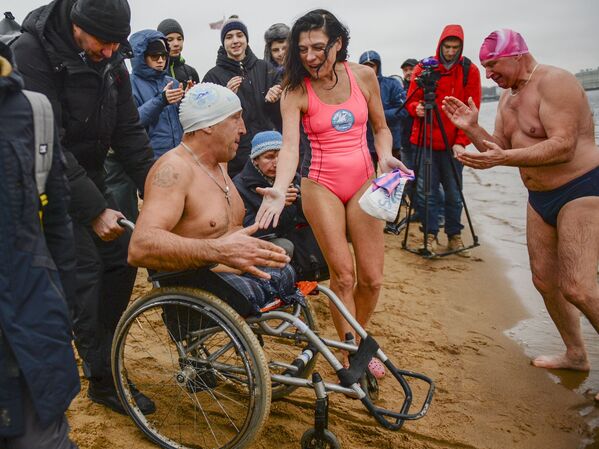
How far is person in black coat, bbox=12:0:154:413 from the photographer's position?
254cm

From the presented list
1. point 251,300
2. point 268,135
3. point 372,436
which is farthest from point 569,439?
point 268,135

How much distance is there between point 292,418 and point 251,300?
87 cm

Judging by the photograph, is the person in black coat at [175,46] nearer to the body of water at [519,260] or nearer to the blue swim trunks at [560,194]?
the blue swim trunks at [560,194]

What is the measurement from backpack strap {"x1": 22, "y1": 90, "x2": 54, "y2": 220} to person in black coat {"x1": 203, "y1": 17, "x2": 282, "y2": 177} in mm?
3327

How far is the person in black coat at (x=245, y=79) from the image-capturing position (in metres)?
4.95

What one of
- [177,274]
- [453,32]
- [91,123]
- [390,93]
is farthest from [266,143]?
[390,93]

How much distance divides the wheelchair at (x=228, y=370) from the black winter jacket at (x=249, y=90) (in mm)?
2418

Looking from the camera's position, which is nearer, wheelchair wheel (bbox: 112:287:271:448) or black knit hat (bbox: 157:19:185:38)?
wheelchair wheel (bbox: 112:287:271:448)

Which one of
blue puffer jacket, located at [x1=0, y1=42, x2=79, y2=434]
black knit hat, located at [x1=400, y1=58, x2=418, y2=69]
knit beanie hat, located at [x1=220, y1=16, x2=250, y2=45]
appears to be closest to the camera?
blue puffer jacket, located at [x1=0, y1=42, x2=79, y2=434]

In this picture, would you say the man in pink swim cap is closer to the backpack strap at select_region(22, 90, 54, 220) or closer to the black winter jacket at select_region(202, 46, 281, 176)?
the black winter jacket at select_region(202, 46, 281, 176)

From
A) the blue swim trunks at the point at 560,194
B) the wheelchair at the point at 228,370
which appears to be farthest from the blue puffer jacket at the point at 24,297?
the blue swim trunks at the point at 560,194

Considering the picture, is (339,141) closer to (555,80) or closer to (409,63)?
(555,80)

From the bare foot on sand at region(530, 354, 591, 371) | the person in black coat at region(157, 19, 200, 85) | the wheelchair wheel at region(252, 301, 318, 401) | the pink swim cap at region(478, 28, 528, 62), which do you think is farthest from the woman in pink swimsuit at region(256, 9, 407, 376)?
the person in black coat at region(157, 19, 200, 85)

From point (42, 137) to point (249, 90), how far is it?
3596 millimetres
